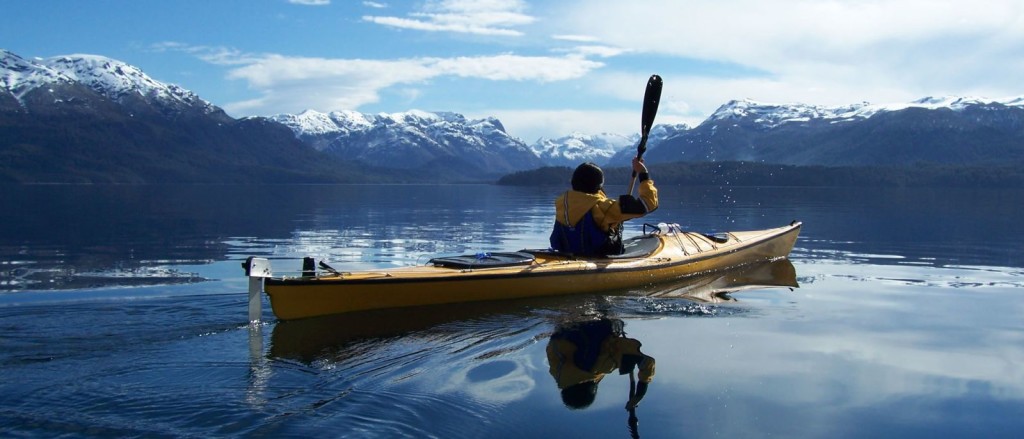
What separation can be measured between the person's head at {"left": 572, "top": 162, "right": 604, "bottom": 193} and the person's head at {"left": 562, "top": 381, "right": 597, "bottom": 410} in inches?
227

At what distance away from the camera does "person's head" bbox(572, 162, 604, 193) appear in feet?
43.3

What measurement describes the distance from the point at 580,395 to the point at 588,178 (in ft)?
20.3

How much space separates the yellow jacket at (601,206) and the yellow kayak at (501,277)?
680mm

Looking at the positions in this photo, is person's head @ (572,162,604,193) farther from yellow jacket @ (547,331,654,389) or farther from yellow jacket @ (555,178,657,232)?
yellow jacket @ (547,331,654,389)

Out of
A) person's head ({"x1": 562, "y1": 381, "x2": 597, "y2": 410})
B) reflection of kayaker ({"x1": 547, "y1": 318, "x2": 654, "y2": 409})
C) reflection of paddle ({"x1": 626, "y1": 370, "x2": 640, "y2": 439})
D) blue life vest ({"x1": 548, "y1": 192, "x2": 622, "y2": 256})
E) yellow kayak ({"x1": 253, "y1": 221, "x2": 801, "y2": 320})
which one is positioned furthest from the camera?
blue life vest ({"x1": 548, "y1": 192, "x2": 622, "y2": 256})

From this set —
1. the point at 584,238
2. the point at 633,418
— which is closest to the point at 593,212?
the point at 584,238

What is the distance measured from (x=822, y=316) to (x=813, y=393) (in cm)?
461

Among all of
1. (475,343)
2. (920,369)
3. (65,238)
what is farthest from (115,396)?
(65,238)

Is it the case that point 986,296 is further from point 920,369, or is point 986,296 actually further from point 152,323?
point 152,323

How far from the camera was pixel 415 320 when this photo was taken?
10719 mm

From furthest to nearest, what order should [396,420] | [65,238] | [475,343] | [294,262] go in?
[65,238] → [294,262] → [475,343] → [396,420]

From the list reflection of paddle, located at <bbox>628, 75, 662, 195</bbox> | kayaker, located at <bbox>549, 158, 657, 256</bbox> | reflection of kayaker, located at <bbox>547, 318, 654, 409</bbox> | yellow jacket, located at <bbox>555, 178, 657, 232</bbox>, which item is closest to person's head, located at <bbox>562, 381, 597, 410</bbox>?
reflection of kayaker, located at <bbox>547, 318, 654, 409</bbox>

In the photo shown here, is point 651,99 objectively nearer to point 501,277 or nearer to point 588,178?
point 588,178

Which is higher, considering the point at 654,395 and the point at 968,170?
the point at 968,170
